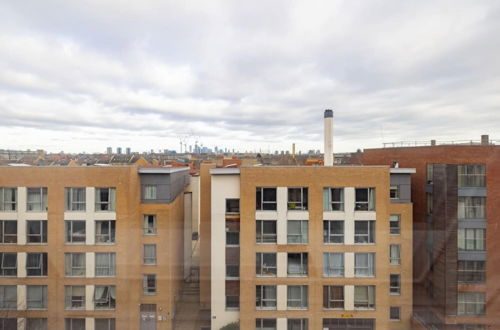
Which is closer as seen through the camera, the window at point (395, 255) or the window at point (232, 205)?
the window at point (395, 255)

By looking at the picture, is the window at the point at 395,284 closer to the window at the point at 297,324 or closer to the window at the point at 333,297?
the window at the point at 333,297

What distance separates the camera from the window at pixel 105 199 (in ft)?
14.3

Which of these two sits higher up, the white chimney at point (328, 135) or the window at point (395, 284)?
the white chimney at point (328, 135)

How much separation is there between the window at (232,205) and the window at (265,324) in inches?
64.7

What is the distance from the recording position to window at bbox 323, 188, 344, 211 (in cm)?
469

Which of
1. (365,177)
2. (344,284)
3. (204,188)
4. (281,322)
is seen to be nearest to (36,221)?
(204,188)

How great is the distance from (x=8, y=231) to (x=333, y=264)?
172 inches

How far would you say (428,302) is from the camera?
3.87 m

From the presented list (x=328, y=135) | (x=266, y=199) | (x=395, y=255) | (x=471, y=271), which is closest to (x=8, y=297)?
(x=266, y=199)

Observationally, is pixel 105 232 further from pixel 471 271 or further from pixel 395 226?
pixel 471 271

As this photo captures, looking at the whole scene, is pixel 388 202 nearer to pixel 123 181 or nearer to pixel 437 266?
pixel 437 266

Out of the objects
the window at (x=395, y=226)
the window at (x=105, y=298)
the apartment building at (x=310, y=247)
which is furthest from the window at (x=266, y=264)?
the window at (x=105, y=298)

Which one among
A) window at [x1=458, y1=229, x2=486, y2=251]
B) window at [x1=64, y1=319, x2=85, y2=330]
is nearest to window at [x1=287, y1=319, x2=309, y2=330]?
window at [x1=458, y1=229, x2=486, y2=251]

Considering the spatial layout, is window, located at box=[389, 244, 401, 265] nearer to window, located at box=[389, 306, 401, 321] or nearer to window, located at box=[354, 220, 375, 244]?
window, located at box=[354, 220, 375, 244]
